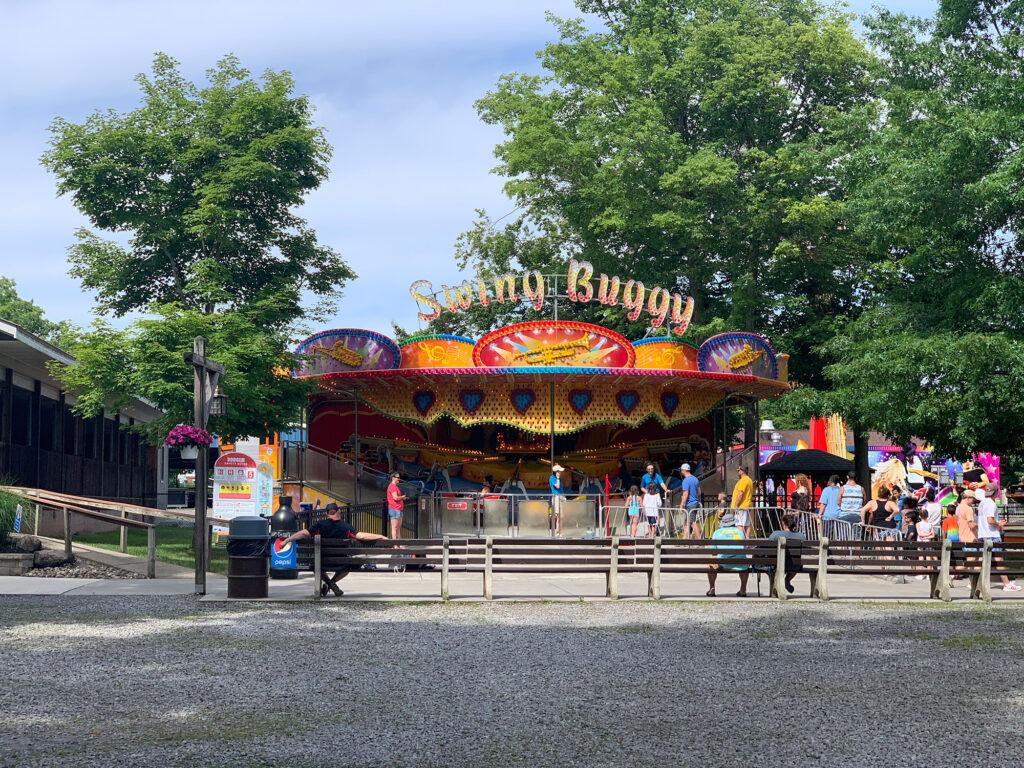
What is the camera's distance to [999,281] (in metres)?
21.1

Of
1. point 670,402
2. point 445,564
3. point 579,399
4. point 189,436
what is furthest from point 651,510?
point 189,436

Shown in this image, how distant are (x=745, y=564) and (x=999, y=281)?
993 cm

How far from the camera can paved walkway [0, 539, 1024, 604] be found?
15023 millimetres

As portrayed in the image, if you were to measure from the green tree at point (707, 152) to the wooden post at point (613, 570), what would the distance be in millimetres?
19996

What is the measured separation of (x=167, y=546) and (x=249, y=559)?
10.1 metres

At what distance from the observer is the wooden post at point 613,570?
14922mm

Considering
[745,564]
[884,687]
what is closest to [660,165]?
[745,564]

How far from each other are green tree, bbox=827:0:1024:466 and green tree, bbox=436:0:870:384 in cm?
843

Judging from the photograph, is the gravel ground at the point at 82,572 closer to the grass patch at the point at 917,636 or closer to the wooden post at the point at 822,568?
the wooden post at the point at 822,568

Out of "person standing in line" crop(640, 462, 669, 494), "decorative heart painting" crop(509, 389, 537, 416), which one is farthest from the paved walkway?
"decorative heart painting" crop(509, 389, 537, 416)

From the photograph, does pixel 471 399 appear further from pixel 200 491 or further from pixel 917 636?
pixel 917 636

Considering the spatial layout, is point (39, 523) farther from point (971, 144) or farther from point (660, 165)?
point (660, 165)

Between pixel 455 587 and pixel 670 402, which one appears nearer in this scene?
pixel 455 587

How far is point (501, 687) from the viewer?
342 inches
